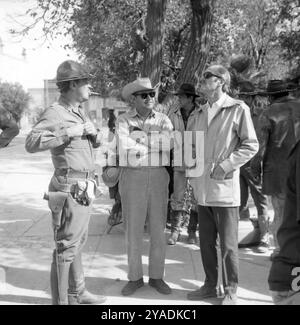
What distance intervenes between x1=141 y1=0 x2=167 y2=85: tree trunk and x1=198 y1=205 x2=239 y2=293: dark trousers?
10.7ft

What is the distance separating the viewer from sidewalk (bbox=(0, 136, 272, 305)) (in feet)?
12.9

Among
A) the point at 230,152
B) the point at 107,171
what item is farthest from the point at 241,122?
the point at 107,171

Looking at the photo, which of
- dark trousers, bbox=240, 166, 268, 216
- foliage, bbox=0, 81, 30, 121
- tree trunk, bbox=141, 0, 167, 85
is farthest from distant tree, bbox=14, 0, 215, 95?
foliage, bbox=0, 81, 30, 121

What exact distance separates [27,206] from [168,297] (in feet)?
16.6

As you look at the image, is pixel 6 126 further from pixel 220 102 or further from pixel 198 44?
pixel 198 44

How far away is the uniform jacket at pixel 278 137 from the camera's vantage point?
4402mm

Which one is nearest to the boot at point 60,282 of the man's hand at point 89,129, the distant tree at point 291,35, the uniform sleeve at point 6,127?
the man's hand at point 89,129

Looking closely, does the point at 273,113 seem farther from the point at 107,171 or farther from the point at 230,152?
the point at 107,171

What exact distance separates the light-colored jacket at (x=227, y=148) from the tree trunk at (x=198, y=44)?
2.78m

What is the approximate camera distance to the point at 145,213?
403 cm

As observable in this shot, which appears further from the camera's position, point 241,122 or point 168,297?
point 168,297
